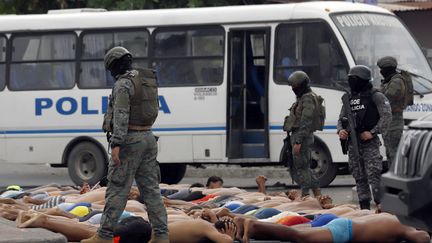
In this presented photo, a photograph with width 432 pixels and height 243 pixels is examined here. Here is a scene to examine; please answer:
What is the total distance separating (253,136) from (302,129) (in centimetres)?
475

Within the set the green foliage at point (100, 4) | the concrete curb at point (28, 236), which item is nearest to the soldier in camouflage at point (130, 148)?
the concrete curb at point (28, 236)

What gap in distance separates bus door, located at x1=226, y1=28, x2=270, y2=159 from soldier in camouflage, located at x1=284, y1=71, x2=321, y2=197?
4.27 meters

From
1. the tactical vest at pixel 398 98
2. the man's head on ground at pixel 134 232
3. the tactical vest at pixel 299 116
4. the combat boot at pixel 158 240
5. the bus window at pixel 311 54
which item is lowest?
the combat boot at pixel 158 240

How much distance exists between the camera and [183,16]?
21.0 m

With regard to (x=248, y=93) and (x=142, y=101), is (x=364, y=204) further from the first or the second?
(x=248, y=93)

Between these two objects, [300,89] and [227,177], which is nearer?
[300,89]

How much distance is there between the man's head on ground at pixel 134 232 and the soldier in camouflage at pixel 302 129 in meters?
5.51

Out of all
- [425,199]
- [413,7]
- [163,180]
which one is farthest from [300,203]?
[413,7]

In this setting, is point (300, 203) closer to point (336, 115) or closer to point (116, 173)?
point (116, 173)

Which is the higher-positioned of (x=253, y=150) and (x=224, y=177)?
(x=253, y=150)

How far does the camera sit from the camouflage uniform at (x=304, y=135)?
15633 millimetres

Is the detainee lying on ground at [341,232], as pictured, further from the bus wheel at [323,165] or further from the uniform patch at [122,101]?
the bus wheel at [323,165]

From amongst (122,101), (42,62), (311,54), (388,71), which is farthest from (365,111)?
(42,62)

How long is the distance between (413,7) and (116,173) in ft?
63.9
